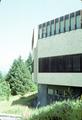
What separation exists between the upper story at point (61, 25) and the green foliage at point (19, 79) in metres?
34.2

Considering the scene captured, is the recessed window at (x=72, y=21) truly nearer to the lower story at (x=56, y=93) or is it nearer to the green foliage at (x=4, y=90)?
the lower story at (x=56, y=93)

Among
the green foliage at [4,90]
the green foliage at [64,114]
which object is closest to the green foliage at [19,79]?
the green foliage at [4,90]

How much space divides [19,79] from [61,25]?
40475 millimetres

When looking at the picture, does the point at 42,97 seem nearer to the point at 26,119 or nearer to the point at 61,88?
the point at 61,88

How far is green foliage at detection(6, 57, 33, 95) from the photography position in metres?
77.5

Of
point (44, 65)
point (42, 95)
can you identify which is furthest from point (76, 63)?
point (42, 95)

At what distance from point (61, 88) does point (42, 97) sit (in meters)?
6.24

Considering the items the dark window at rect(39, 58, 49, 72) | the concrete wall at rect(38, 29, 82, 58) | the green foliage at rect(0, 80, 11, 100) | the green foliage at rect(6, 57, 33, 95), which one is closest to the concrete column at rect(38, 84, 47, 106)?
the dark window at rect(39, 58, 49, 72)

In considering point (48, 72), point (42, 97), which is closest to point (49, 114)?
point (48, 72)

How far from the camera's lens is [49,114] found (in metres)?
14.1

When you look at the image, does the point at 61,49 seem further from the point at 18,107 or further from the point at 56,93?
the point at 18,107

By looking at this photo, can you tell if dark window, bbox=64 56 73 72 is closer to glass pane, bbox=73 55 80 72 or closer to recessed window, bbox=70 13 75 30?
glass pane, bbox=73 55 80 72

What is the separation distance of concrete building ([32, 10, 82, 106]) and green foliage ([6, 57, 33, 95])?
102ft

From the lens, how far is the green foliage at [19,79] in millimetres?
77500
